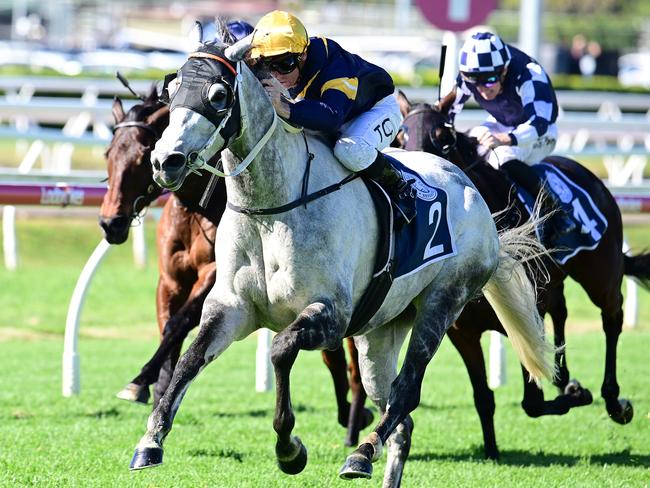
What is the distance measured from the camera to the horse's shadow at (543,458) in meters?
6.21

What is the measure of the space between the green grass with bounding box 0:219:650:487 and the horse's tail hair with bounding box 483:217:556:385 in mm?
562

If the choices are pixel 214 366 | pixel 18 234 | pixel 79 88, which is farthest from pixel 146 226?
pixel 214 366

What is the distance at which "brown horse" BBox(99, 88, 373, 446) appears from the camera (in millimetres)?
6180

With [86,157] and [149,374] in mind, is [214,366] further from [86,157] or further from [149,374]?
[86,157]

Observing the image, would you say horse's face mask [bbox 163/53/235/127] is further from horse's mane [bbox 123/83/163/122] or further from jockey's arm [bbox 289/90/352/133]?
horse's mane [bbox 123/83/163/122]

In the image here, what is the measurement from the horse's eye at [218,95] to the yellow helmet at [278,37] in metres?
0.53

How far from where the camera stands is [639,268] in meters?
7.77

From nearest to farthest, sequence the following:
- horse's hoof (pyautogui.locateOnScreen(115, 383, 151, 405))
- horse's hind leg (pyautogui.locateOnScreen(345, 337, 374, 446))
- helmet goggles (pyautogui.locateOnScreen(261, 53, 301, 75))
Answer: helmet goggles (pyautogui.locateOnScreen(261, 53, 301, 75)) → horse's hoof (pyautogui.locateOnScreen(115, 383, 151, 405)) → horse's hind leg (pyautogui.locateOnScreen(345, 337, 374, 446))

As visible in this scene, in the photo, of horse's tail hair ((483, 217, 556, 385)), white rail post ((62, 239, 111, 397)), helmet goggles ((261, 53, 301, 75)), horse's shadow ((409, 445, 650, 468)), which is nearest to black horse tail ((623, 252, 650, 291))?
horse's shadow ((409, 445, 650, 468))

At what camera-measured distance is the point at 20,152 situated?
61.5ft

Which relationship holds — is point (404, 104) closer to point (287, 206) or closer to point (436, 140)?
point (436, 140)

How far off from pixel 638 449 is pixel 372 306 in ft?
7.70

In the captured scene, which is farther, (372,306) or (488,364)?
(488,364)

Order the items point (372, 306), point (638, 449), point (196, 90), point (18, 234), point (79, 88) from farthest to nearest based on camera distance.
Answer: point (79, 88), point (18, 234), point (638, 449), point (372, 306), point (196, 90)
